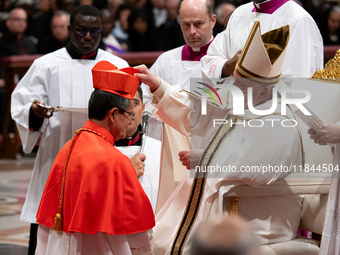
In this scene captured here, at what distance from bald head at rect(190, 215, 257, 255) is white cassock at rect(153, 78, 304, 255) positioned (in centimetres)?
154

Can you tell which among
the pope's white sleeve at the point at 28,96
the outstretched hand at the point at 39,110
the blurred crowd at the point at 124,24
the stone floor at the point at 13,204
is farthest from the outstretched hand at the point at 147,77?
the blurred crowd at the point at 124,24

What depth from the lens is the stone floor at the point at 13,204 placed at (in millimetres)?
5652

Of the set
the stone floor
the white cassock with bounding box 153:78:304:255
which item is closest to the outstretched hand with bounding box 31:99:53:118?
the stone floor

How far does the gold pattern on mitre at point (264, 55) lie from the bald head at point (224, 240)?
5.49 feet

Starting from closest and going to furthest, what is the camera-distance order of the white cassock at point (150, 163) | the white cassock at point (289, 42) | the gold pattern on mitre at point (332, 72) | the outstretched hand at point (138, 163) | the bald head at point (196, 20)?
the gold pattern on mitre at point (332, 72), the white cassock at point (289, 42), the outstretched hand at point (138, 163), the white cassock at point (150, 163), the bald head at point (196, 20)

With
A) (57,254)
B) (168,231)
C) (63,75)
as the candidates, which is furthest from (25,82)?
(57,254)

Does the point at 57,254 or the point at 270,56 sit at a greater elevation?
the point at 270,56

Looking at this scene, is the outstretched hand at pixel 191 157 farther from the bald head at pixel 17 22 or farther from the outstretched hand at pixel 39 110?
the bald head at pixel 17 22

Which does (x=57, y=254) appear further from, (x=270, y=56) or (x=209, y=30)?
(x=209, y=30)

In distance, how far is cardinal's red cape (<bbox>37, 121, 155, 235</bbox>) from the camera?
314 cm

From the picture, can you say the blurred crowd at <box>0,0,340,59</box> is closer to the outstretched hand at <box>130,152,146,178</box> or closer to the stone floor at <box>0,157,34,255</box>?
the stone floor at <box>0,157,34,255</box>

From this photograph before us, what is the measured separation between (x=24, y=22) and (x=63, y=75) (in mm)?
6011

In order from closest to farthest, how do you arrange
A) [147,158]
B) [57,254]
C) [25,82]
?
[57,254] → [147,158] → [25,82]

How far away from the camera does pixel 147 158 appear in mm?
4648
